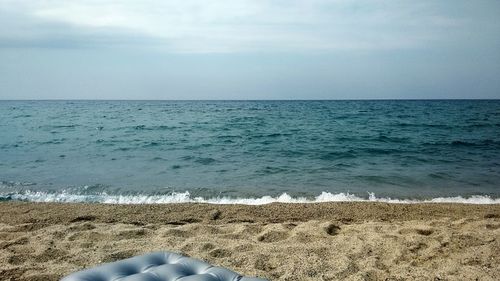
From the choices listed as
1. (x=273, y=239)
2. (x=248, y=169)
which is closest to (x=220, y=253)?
(x=273, y=239)

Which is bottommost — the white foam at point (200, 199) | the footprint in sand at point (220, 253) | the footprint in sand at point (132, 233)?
the white foam at point (200, 199)

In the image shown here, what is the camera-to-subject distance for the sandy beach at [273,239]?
400cm

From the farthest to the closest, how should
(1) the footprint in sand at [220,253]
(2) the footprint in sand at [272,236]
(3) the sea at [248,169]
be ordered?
(3) the sea at [248,169]
(2) the footprint in sand at [272,236]
(1) the footprint in sand at [220,253]

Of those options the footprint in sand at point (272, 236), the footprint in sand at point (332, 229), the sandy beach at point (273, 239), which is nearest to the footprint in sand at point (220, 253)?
the sandy beach at point (273, 239)

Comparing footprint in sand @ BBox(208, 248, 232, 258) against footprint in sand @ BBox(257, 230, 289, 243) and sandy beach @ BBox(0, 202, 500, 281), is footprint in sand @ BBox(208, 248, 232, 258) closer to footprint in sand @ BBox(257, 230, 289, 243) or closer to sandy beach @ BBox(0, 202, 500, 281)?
sandy beach @ BBox(0, 202, 500, 281)

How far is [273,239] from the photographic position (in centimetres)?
496

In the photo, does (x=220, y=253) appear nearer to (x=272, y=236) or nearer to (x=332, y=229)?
(x=272, y=236)

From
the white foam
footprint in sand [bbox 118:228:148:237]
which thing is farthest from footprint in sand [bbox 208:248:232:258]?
the white foam

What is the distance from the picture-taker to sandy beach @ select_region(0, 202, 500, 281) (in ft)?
13.1

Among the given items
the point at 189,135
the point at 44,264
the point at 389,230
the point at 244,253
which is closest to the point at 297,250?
the point at 244,253

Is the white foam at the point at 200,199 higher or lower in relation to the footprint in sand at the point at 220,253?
lower

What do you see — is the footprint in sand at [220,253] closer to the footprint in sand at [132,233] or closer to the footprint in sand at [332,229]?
the footprint in sand at [132,233]

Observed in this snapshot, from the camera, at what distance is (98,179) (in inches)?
384

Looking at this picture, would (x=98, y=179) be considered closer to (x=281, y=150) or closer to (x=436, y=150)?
(x=281, y=150)
